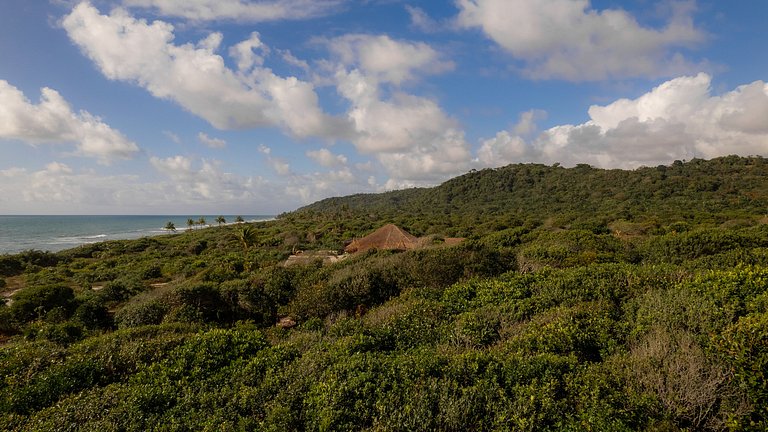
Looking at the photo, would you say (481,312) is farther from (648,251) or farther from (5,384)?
(648,251)

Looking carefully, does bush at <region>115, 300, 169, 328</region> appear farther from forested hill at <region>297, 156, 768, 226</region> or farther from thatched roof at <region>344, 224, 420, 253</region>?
forested hill at <region>297, 156, 768, 226</region>

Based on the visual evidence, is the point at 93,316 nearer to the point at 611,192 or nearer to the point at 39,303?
the point at 39,303

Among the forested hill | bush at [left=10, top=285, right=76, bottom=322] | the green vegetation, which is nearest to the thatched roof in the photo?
the green vegetation

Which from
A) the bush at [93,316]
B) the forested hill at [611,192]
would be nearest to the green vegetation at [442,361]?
the bush at [93,316]

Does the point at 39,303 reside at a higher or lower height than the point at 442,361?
lower

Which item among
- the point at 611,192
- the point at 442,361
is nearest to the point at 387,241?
the point at 442,361

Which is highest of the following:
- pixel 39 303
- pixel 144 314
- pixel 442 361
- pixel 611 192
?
pixel 611 192

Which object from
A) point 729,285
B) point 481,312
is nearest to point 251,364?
point 481,312

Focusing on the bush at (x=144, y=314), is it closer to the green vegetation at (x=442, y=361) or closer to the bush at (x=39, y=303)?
the green vegetation at (x=442, y=361)
